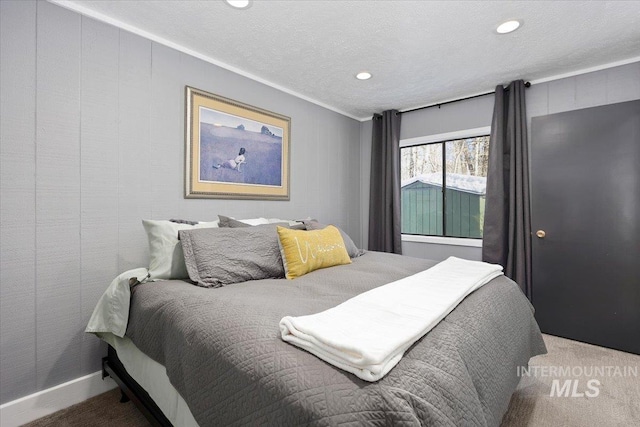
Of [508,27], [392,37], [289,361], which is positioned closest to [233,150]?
[392,37]

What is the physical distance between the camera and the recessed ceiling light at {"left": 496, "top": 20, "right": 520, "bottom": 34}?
2051mm

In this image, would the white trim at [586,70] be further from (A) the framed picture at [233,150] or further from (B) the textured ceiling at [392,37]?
(A) the framed picture at [233,150]

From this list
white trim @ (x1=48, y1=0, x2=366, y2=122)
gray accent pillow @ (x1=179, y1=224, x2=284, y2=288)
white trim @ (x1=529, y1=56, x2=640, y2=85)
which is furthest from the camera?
white trim @ (x1=529, y1=56, x2=640, y2=85)

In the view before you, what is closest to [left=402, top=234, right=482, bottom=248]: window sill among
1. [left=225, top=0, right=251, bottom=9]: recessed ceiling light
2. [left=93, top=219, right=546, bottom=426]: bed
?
[left=93, top=219, right=546, bottom=426]: bed

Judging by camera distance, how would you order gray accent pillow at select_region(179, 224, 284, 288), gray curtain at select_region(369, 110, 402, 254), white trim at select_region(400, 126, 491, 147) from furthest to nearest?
1. gray curtain at select_region(369, 110, 402, 254)
2. white trim at select_region(400, 126, 491, 147)
3. gray accent pillow at select_region(179, 224, 284, 288)

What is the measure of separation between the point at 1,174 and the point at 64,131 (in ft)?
1.28

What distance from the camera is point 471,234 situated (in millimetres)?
3746

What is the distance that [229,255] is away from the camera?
184 centimetres

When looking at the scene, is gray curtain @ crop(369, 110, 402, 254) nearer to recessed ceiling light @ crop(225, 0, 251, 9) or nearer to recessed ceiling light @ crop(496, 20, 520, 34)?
recessed ceiling light @ crop(496, 20, 520, 34)

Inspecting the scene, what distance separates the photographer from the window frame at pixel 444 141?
334 centimetres

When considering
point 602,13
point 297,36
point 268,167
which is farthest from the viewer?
point 268,167

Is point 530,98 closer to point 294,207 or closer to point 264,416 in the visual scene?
point 294,207

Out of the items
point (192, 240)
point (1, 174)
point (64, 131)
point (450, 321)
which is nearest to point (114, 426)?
point (192, 240)

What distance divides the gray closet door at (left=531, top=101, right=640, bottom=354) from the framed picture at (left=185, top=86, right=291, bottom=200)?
2543mm
